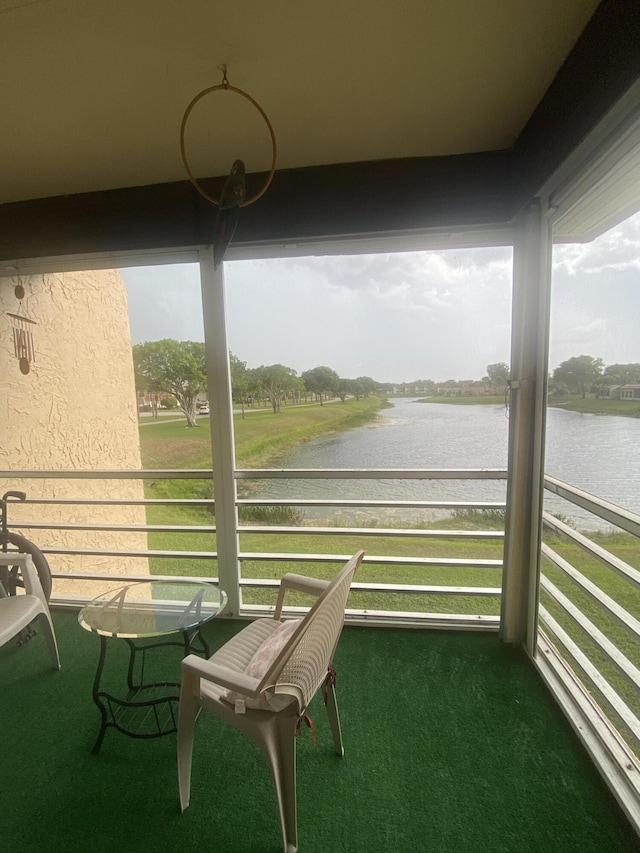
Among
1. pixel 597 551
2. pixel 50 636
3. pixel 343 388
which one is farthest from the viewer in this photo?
pixel 343 388

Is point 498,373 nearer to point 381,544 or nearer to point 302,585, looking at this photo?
point 302,585

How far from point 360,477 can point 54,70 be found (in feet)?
7.02

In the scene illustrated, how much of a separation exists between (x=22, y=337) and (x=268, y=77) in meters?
2.43

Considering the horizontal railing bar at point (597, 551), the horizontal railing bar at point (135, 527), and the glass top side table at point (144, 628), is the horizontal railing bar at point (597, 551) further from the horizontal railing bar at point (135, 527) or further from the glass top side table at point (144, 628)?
the horizontal railing bar at point (135, 527)

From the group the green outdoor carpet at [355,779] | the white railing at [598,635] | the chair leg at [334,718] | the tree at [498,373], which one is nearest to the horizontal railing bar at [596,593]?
the white railing at [598,635]

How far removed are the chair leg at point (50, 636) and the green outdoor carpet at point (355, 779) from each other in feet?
0.30

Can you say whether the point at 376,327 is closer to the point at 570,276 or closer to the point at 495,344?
the point at 495,344

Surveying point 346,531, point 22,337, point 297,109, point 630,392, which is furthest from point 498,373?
point 22,337

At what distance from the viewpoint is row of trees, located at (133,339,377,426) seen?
238cm

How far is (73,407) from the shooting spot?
3.11 meters

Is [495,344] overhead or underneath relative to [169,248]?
underneath

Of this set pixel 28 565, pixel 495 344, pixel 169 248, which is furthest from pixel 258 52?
pixel 28 565

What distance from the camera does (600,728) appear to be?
141 centimetres

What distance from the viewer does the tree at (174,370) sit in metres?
2.48
